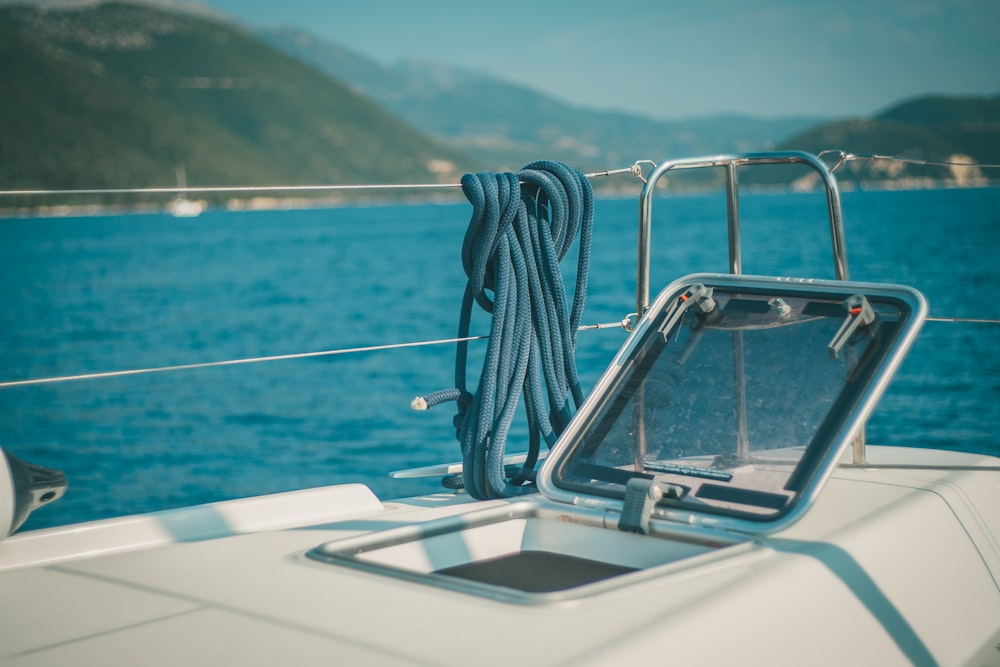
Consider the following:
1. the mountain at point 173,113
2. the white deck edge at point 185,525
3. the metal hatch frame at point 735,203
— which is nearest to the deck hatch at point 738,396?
the metal hatch frame at point 735,203

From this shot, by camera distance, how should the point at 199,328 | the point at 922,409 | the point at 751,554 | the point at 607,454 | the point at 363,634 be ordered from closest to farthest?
the point at 363,634, the point at 751,554, the point at 607,454, the point at 922,409, the point at 199,328

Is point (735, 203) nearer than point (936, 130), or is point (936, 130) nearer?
Answer: point (735, 203)

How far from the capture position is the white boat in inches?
68.1

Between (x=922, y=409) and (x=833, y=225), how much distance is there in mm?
11876

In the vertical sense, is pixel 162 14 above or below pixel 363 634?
above

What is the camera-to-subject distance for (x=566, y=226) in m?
3.09

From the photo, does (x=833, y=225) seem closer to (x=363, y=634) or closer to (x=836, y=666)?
(x=836, y=666)

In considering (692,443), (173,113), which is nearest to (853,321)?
(692,443)

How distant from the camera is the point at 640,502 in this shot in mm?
2199

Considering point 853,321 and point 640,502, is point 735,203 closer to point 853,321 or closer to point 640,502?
point 853,321

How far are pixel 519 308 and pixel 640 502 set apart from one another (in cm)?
91

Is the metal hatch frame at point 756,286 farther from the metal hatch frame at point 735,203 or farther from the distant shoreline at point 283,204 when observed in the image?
the distant shoreline at point 283,204

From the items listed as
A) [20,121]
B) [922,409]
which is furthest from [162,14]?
[922,409]

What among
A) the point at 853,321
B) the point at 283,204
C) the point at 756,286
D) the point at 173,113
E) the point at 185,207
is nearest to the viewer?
the point at 853,321
